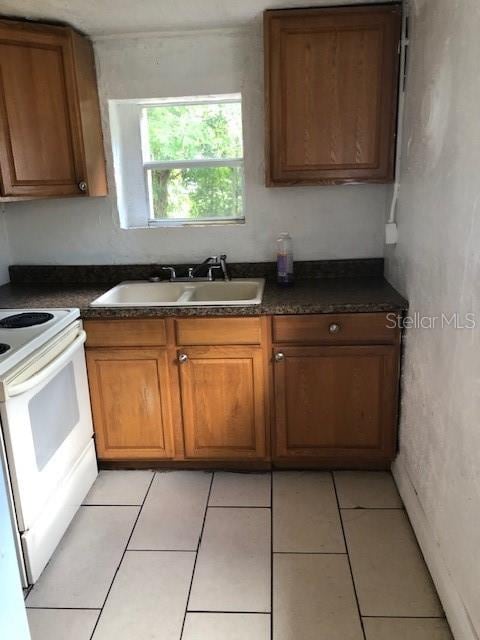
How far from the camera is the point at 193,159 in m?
2.78

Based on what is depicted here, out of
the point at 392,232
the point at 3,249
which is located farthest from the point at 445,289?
the point at 3,249

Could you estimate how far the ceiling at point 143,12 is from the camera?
2086 millimetres

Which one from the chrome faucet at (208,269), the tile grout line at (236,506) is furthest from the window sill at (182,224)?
the tile grout line at (236,506)

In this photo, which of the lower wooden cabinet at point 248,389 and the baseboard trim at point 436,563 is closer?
the baseboard trim at point 436,563

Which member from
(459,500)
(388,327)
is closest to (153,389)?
(388,327)

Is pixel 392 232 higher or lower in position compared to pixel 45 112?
lower

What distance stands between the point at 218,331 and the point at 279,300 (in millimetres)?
301

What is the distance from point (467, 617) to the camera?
1522 mm

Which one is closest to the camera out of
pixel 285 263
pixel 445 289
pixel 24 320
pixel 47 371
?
pixel 445 289

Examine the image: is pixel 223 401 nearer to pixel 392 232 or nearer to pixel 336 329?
pixel 336 329

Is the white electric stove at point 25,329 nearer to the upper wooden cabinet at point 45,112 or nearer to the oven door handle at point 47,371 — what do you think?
the oven door handle at point 47,371

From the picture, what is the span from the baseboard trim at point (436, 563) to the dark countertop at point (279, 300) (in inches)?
28.5

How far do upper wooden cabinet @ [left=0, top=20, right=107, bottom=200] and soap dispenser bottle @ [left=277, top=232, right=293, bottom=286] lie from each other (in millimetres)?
959

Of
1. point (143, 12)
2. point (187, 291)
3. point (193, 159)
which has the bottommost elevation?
point (187, 291)
